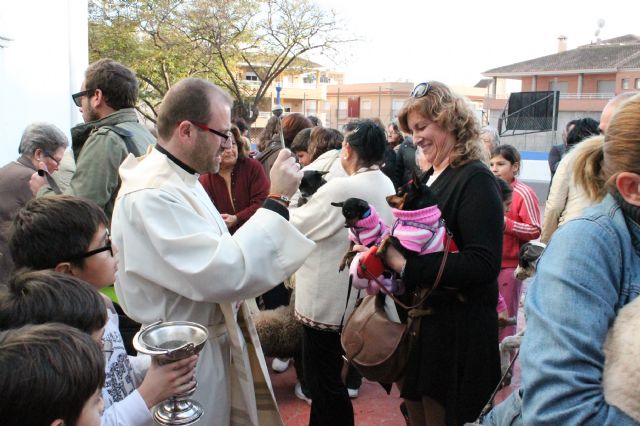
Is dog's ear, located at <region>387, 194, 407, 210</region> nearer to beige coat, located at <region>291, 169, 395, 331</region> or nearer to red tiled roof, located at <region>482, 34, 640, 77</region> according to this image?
beige coat, located at <region>291, 169, 395, 331</region>

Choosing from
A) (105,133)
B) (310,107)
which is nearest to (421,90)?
(105,133)

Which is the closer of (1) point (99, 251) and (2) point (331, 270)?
(1) point (99, 251)

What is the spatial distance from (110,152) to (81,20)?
5.37 m

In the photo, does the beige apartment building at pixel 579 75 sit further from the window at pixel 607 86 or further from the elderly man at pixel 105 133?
the elderly man at pixel 105 133

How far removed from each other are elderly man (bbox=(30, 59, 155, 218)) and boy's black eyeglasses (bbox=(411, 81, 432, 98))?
5.68 ft

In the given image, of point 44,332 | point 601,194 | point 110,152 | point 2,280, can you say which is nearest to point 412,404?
point 601,194

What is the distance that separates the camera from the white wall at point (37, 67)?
6.38m

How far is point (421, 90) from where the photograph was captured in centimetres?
250

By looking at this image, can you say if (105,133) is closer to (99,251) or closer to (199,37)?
(99,251)

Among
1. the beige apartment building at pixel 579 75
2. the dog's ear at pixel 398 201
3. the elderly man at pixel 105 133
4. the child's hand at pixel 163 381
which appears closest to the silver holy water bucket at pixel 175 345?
the child's hand at pixel 163 381

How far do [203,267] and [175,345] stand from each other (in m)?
0.37

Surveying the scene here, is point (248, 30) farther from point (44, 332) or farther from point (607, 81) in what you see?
point (607, 81)

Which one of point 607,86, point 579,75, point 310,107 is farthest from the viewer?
point 310,107

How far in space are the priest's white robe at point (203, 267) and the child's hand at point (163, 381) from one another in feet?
1.38
